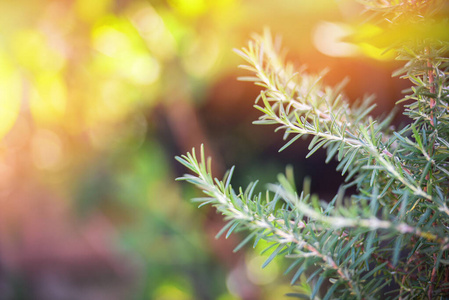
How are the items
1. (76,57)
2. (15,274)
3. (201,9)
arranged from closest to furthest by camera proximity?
(201,9), (76,57), (15,274)

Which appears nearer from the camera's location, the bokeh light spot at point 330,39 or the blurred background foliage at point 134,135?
the bokeh light spot at point 330,39

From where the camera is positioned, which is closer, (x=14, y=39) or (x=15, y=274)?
(x=14, y=39)

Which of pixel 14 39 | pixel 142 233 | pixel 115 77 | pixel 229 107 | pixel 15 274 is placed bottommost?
pixel 15 274

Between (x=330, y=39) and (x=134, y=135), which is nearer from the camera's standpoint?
(x=330, y=39)

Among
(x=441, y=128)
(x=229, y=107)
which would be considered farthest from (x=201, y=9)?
(x=441, y=128)

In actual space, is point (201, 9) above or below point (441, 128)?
above

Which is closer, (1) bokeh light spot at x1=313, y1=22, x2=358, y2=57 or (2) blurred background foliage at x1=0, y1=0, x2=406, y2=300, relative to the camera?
(1) bokeh light spot at x1=313, y1=22, x2=358, y2=57

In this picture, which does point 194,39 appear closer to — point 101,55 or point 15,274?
point 101,55

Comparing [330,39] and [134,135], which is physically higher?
[330,39]
